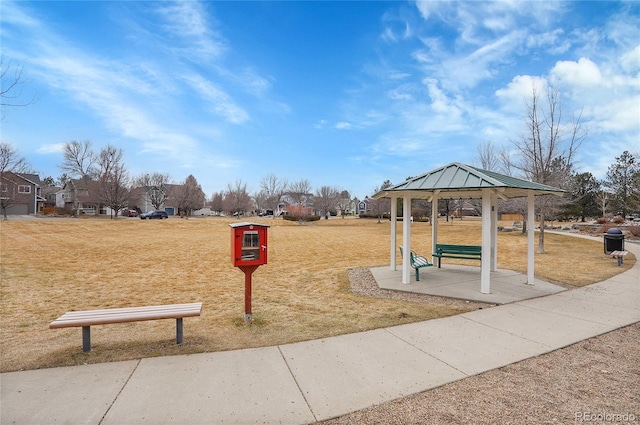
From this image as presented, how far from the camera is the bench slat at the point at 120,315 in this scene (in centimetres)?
389

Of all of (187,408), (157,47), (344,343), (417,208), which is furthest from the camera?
(417,208)

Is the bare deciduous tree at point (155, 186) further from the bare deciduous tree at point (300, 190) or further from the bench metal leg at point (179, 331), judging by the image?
the bench metal leg at point (179, 331)

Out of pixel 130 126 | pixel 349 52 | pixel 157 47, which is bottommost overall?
pixel 130 126

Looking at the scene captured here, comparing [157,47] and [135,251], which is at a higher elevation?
[157,47]

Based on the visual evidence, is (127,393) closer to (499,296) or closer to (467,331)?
(467,331)

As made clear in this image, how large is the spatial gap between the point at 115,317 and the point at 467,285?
768 centimetres

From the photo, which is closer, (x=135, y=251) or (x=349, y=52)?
(x=349, y=52)

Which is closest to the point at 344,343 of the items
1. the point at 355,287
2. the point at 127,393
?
the point at 127,393

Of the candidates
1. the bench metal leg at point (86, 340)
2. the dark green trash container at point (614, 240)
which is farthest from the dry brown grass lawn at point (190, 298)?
the dark green trash container at point (614, 240)

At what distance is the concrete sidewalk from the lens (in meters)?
2.79

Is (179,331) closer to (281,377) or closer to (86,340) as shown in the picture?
(86,340)

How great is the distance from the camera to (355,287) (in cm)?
816

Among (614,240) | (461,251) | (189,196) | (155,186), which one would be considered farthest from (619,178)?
(155,186)

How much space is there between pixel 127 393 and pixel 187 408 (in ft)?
2.41
